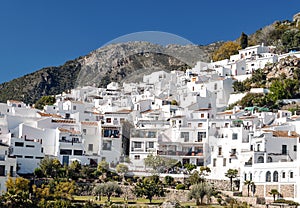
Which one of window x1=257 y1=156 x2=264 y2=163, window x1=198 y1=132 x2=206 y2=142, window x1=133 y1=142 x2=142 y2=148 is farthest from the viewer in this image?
window x1=133 y1=142 x2=142 y2=148

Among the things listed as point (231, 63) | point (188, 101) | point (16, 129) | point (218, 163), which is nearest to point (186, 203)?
point (218, 163)

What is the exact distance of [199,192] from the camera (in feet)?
107

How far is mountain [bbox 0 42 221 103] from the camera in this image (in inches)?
1935

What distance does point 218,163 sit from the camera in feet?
126

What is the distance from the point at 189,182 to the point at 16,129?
13.2 m

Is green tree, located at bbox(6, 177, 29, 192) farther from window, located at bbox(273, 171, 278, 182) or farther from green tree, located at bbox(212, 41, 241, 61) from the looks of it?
green tree, located at bbox(212, 41, 241, 61)

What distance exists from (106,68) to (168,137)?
1024 inches

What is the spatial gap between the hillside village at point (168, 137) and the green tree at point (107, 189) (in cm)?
511

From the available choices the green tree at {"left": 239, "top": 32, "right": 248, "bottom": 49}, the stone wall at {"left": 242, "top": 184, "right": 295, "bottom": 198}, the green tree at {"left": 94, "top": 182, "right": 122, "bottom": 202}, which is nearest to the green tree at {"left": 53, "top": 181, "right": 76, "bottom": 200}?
the green tree at {"left": 94, "top": 182, "right": 122, "bottom": 202}

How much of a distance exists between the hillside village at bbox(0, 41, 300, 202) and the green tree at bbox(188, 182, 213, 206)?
284 centimetres

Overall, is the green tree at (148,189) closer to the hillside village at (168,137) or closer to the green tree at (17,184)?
the hillside village at (168,137)

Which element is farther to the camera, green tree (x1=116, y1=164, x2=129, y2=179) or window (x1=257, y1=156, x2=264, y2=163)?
green tree (x1=116, y1=164, x2=129, y2=179)

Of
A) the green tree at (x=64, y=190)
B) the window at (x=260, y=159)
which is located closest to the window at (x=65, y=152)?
the green tree at (x=64, y=190)

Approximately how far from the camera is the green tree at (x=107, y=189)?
34062 millimetres
